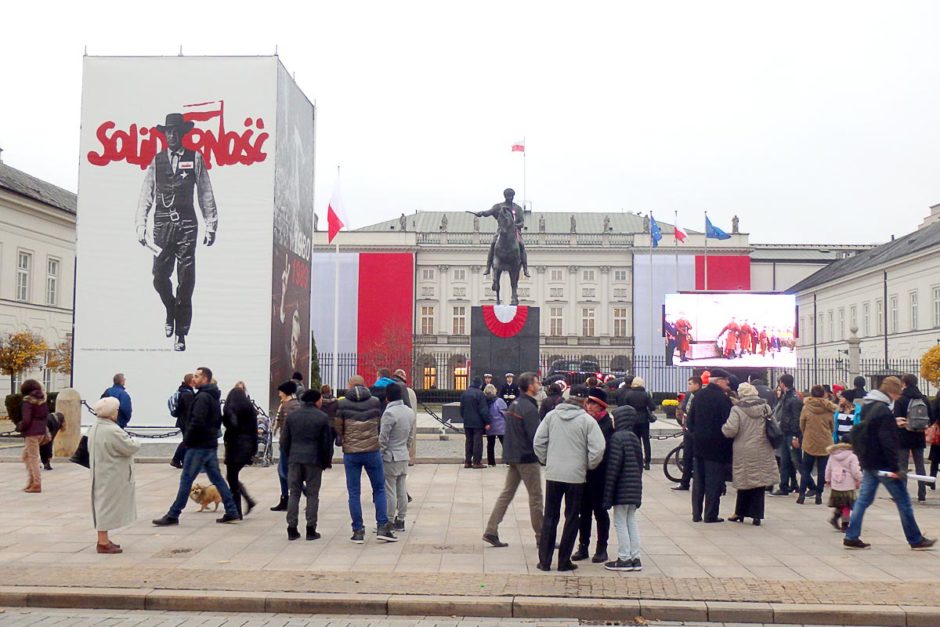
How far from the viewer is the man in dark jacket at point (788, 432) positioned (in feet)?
42.3

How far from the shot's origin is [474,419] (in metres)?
16.2

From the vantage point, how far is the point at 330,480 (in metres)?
14.8

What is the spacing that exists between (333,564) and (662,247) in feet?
214

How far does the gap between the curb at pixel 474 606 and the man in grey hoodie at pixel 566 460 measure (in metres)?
1.00

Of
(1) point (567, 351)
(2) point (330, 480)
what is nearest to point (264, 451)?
(2) point (330, 480)

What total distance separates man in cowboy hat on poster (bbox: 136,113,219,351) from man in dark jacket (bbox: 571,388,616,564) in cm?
1572

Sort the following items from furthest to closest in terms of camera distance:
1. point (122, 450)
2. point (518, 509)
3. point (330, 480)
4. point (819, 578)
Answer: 1. point (330, 480)
2. point (518, 509)
3. point (122, 450)
4. point (819, 578)

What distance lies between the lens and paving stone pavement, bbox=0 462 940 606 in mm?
7555

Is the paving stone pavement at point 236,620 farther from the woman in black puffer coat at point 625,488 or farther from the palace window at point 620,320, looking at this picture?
the palace window at point 620,320

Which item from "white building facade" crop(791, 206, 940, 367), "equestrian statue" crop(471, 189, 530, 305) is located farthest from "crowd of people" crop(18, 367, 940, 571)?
"white building facade" crop(791, 206, 940, 367)

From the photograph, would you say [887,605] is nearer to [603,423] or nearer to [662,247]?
[603,423]

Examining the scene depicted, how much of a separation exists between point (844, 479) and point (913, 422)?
7.52 ft

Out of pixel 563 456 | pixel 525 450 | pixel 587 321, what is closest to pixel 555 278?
pixel 587 321

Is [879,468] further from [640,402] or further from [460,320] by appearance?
[460,320]
